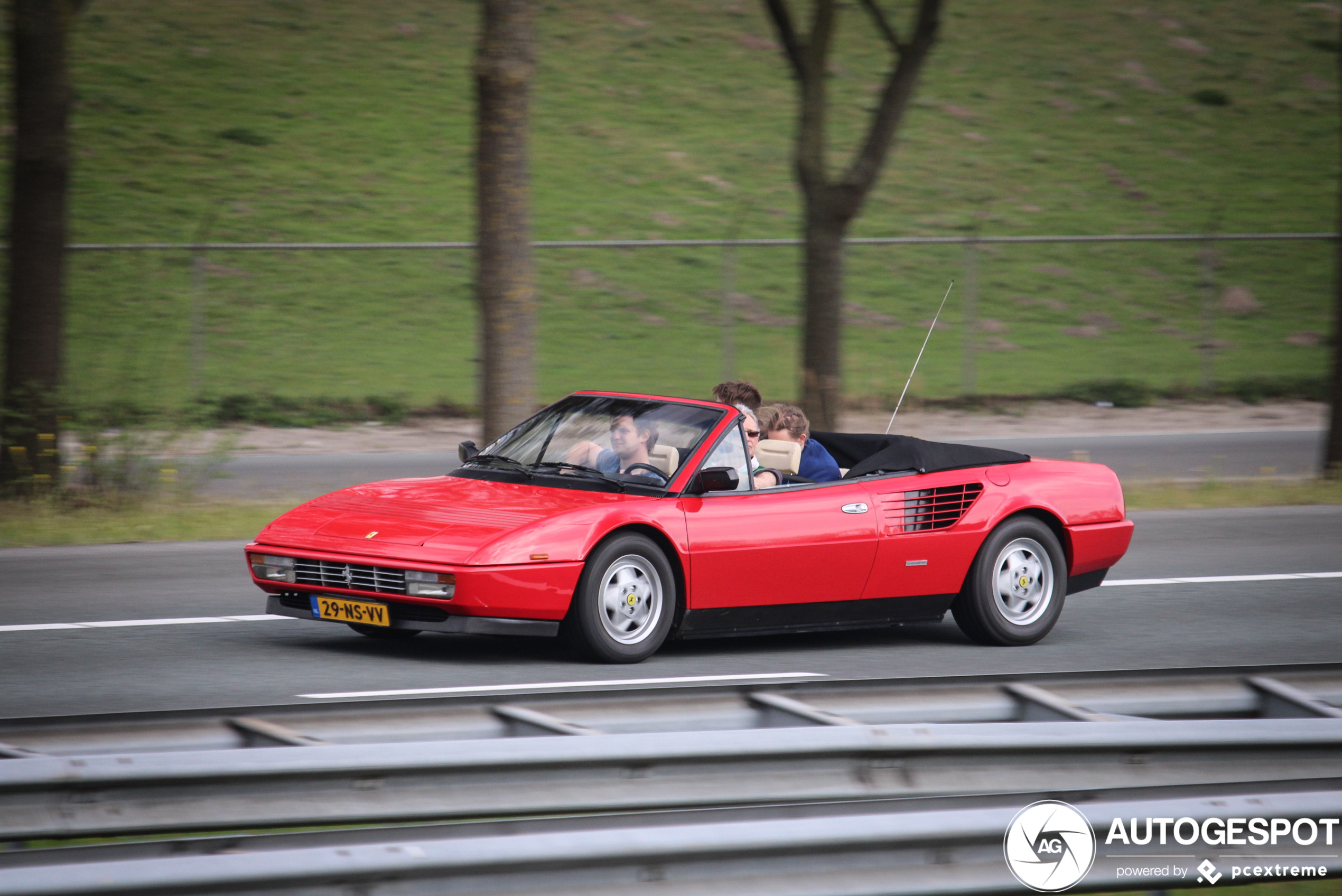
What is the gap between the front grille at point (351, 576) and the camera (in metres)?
7.59

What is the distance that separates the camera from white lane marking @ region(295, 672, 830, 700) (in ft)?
23.4

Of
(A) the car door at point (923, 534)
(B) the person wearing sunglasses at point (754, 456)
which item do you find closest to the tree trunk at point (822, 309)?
(B) the person wearing sunglasses at point (754, 456)

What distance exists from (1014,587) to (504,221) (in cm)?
517

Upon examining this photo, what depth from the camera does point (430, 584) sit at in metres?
7.51

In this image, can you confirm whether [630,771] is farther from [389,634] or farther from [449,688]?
[389,634]

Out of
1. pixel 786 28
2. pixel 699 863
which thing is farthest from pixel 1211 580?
pixel 699 863

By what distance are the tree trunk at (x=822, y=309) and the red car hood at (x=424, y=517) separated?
752cm

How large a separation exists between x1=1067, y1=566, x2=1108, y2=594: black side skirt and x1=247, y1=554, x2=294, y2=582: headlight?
4297mm

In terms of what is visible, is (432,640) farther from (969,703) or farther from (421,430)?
(421,430)

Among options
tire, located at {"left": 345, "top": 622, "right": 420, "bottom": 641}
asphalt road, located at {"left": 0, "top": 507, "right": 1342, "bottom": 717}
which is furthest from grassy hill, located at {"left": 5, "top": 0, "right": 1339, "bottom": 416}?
tire, located at {"left": 345, "top": 622, "right": 420, "bottom": 641}

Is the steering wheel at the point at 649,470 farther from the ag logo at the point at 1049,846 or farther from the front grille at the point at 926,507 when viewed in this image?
the ag logo at the point at 1049,846

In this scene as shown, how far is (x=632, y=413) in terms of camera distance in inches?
345

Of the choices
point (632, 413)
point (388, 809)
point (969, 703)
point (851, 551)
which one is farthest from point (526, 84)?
point (388, 809)

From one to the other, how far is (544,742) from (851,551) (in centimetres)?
408
